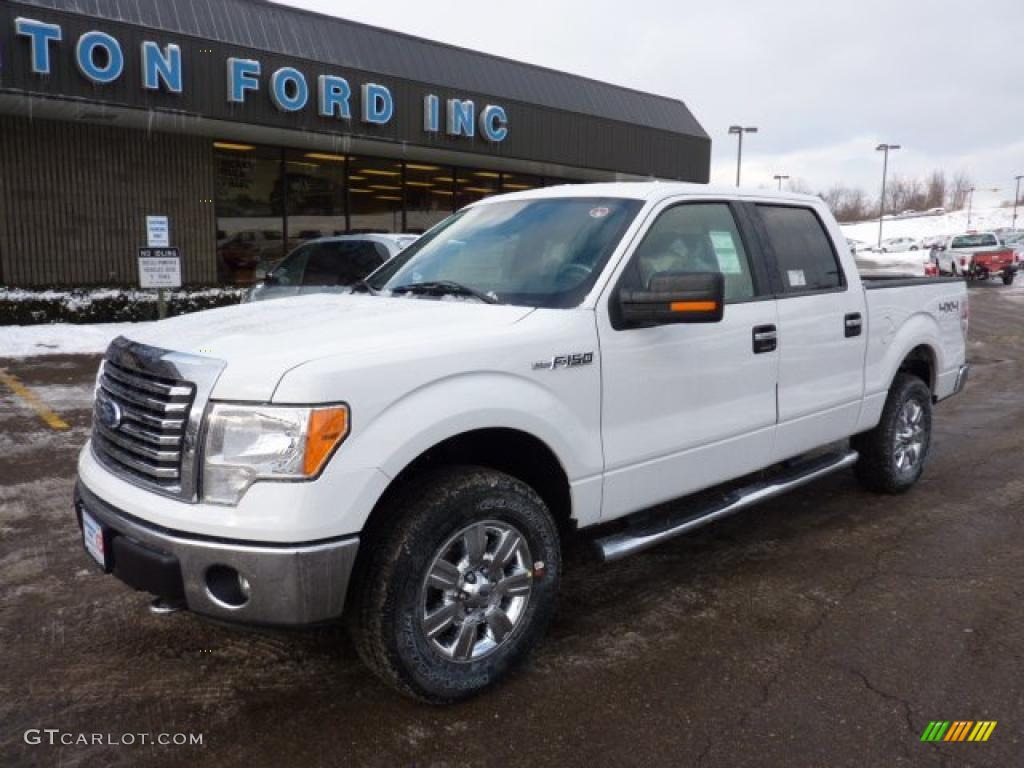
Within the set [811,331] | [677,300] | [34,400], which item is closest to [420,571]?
[677,300]

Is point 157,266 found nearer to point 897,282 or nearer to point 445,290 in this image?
point 445,290

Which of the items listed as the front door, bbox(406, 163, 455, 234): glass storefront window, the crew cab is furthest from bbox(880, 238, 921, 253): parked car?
the front door

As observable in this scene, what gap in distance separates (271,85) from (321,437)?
1425 cm

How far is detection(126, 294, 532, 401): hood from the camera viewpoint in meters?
2.62

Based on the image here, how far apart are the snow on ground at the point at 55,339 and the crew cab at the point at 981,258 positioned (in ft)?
96.2

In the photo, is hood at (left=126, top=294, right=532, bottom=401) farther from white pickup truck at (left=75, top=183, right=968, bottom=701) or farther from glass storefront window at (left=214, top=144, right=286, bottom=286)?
glass storefront window at (left=214, top=144, right=286, bottom=286)

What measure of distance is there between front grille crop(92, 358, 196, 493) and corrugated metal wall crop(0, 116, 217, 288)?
44.8ft

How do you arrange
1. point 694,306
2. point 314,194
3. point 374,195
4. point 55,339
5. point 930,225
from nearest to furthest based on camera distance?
point 694,306
point 55,339
point 314,194
point 374,195
point 930,225

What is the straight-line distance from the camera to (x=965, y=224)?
10888 centimetres

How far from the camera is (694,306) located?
318 cm

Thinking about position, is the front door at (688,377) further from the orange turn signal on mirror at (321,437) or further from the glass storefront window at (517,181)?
the glass storefront window at (517,181)

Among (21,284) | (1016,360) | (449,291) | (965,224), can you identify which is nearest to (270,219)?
(21,284)

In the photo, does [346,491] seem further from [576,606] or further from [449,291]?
[576,606]

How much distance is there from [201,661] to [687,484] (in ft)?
7.14
